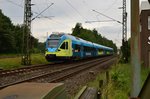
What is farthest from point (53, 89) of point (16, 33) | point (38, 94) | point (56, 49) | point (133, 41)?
point (16, 33)

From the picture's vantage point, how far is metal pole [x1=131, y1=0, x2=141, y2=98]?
416cm

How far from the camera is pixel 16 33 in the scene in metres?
106

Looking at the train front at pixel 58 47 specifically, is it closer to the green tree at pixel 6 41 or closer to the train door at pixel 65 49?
the train door at pixel 65 49

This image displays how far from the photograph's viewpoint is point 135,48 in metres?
4.24

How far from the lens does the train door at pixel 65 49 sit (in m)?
39.2

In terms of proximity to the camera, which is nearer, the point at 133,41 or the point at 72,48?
the point at 133,41

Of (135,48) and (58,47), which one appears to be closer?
(135,48)

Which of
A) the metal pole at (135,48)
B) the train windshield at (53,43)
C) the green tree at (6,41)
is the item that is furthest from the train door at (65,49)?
the green tree at (6,41)

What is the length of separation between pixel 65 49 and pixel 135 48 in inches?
1396

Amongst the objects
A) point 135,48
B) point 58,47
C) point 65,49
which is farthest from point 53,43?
point 135,48

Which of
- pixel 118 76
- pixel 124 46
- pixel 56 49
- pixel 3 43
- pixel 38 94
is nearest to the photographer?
pixel 38 94

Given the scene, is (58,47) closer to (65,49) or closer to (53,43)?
(53,43)

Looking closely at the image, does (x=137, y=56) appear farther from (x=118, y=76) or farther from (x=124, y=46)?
(x=124, y=46)

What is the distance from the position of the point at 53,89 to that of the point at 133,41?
44.1 inches
